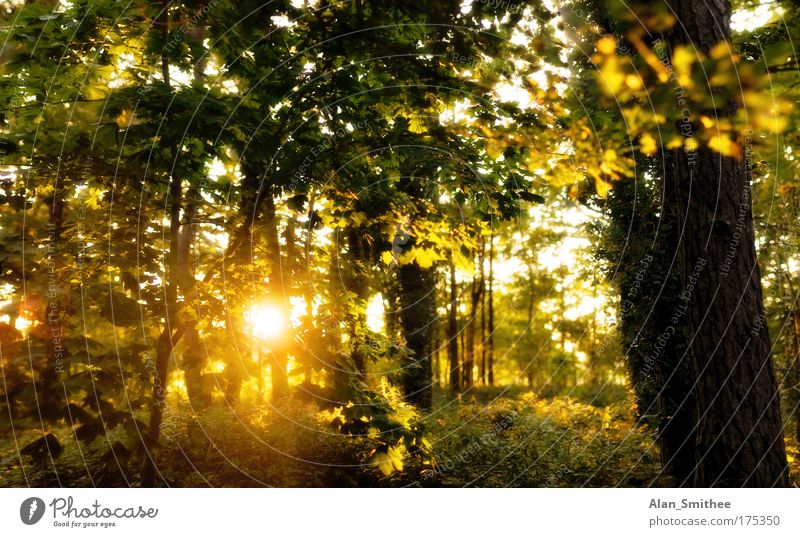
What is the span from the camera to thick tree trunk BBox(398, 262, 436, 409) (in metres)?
11.4

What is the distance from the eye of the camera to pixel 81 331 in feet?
12.0

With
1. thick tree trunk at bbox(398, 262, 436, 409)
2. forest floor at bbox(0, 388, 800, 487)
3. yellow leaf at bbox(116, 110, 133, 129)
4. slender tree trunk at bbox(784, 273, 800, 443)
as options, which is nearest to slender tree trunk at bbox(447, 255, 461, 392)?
thick tree trunk at bbox(398, 262, 436, 409)

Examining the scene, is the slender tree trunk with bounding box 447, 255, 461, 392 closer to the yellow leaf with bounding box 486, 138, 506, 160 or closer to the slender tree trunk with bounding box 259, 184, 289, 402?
the yellow leaf with bounding box 486, 138, 506, 160

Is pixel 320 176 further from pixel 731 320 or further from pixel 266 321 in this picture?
pixel 731 320

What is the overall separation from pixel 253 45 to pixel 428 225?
7.78 ft

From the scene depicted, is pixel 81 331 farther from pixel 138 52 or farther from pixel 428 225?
pixel 428 225

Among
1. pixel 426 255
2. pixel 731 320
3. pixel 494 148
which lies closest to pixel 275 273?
pixel 426 255

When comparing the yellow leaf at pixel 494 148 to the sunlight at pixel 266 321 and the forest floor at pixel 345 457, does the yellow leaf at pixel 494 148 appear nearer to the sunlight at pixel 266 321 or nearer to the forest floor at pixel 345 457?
the sunlight at pixel 266 321

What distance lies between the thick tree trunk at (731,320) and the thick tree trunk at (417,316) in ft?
25.6

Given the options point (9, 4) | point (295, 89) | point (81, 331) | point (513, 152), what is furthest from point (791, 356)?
point (9, 4)

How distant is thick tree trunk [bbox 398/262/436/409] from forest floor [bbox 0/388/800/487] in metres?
1.89

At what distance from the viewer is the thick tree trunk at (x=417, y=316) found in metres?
11.4

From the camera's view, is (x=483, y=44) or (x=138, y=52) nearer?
(x=483, y=44)

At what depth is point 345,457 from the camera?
749cm
